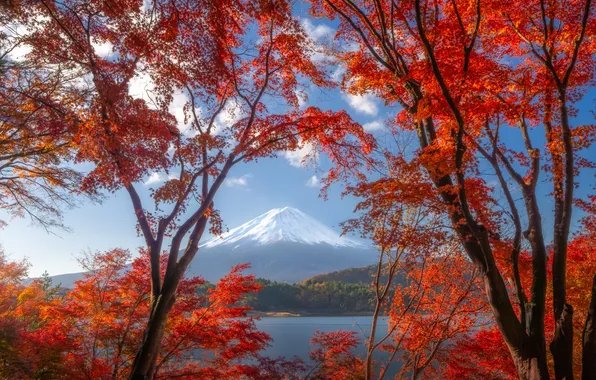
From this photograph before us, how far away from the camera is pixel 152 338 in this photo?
14.1 feet

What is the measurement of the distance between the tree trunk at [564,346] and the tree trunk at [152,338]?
4.65 m

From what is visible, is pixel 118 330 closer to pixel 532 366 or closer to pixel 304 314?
pixel 532 366

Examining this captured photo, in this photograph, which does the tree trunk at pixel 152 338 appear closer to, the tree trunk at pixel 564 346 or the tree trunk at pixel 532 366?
the tree trunk at pixel 532 366

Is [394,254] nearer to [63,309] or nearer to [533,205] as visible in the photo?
[533,205]

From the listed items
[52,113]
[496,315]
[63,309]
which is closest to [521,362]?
[496,315]

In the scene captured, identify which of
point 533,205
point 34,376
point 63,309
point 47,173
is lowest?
point 34,376

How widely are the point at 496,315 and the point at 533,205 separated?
5.21 feet

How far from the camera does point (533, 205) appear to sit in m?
4.75

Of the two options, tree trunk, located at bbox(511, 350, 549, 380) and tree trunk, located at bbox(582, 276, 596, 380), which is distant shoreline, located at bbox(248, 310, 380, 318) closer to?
tree trunk, located at bbox(511, 350, 549, 380)

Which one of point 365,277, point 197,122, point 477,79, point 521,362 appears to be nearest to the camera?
point 521,362

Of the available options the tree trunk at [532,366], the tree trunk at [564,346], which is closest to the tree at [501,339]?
the tree trunk at [564,346]

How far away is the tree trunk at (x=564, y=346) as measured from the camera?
13.4 ft

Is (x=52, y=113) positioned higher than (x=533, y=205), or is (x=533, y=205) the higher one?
(x=52, y=113)

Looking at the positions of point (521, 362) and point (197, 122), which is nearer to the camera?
point (521, 362)
